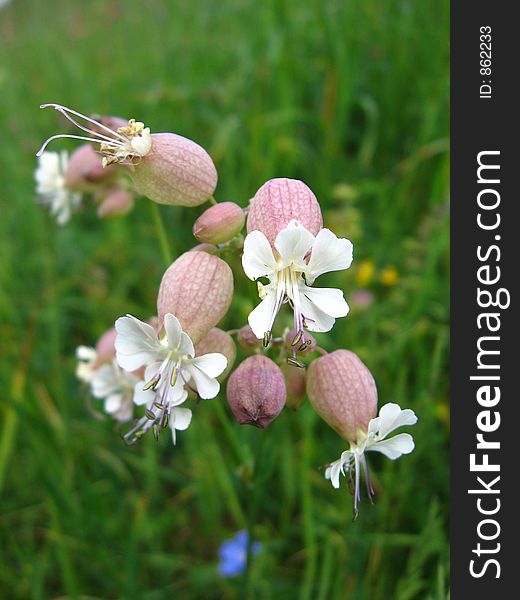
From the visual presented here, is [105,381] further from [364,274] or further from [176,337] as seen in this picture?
[364,274]

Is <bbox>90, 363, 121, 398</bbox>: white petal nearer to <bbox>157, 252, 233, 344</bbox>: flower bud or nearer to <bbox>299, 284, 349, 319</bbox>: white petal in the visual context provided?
<bbox>157, 252, 233, 344</bbox>: flower bud

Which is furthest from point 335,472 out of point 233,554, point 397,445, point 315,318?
point 233,554

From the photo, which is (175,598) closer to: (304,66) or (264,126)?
(264,126)

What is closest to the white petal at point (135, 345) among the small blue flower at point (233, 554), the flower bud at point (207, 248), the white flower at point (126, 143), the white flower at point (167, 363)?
the white flower at point (167, 363)

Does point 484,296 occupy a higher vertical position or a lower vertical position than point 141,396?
higher

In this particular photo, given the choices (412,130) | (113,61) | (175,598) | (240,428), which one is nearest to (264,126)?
(412,130)

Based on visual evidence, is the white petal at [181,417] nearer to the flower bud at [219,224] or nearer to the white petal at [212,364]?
the white petal at [212,364]

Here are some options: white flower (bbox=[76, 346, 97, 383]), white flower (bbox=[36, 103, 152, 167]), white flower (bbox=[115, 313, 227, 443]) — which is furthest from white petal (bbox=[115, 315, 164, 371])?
white flower (bbox=[76, 346, 97, 383])
